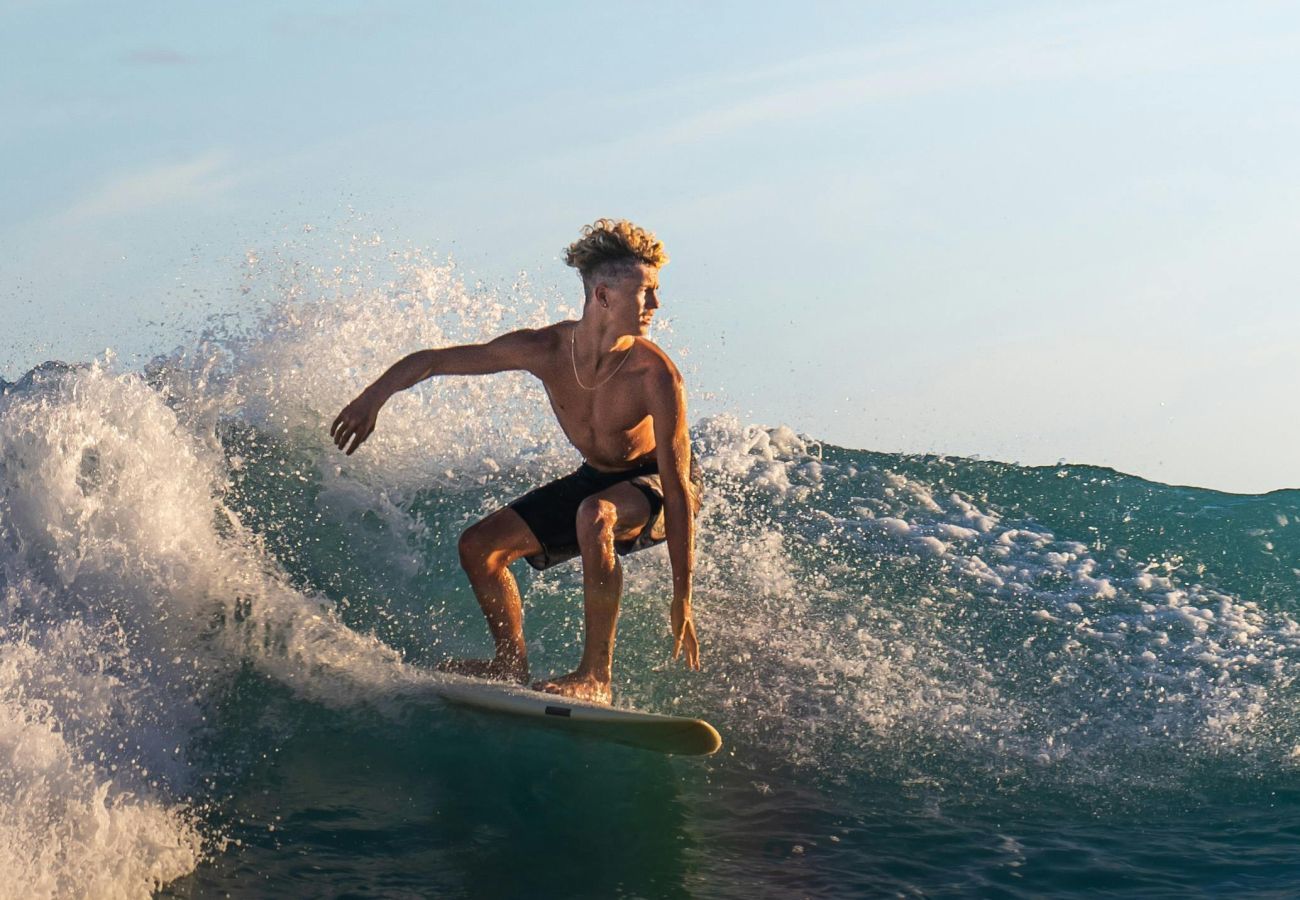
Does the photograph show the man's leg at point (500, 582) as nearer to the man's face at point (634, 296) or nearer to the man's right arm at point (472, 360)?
the man's right arm at point (472, 360)

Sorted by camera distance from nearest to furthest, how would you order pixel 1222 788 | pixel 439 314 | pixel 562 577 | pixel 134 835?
1. pixel 134 835
2. pixel 1222 788
3. pixel 562 577
4. pixel 439 314

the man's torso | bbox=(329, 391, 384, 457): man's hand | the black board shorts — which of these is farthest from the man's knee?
bbox=(329, 391, 384, 457): man's hand

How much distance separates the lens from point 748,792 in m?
5.24

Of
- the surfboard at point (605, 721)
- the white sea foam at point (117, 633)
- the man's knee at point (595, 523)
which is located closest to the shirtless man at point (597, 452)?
the man's knee at point (595, 523)

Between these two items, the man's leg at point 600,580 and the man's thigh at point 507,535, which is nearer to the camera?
the man's leg at point 600,580

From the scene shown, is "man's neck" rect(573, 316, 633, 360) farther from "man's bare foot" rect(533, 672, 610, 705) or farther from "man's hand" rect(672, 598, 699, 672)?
"man's bare foot" rect(533, 672, 610, 705)

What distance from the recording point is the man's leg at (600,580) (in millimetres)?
5004

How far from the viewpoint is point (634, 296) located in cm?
504

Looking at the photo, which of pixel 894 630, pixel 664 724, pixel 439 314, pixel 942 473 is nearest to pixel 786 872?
pixel 664 724

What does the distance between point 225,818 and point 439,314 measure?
16.4 ft

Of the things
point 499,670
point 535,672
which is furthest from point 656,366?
point 535,672

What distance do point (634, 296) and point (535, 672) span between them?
2.23 m

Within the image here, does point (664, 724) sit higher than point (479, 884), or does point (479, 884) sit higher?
point (664, 724)

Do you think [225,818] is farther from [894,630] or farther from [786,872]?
[894,630]
